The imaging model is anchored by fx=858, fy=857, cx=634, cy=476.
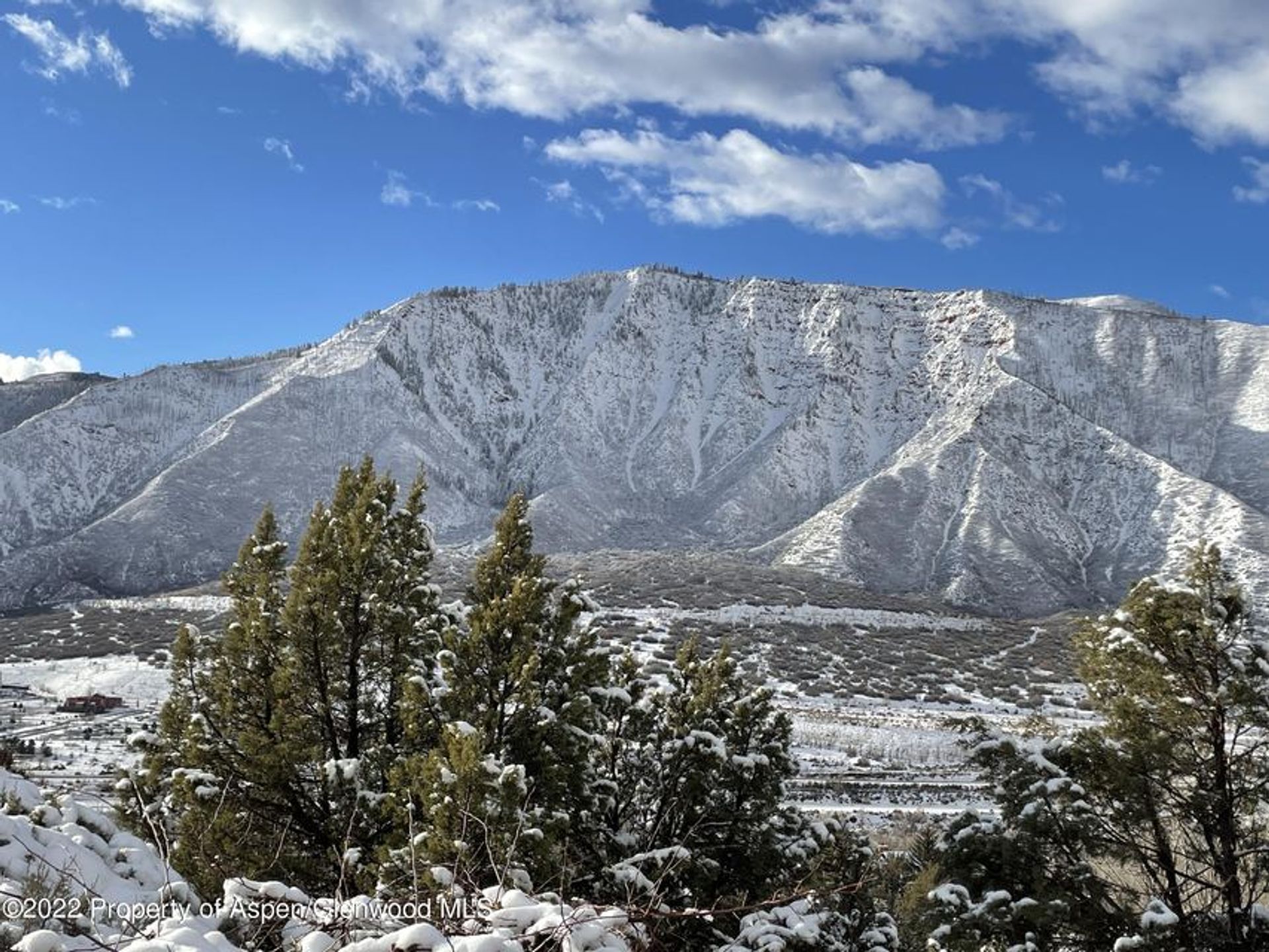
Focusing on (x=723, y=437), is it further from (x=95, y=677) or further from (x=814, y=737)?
(x=95, y=677)

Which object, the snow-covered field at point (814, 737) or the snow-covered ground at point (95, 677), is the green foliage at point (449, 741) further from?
the snow-covered ground at point (95, 677)

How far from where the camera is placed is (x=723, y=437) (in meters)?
133

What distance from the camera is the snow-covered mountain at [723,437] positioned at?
9638cm

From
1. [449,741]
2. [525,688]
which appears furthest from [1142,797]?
[449,741]

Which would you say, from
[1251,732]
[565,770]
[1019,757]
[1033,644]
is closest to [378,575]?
[565,770]

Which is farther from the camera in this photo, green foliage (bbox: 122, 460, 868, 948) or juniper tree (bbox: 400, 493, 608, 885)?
juniper tree (bbox: 400, 493, 608, 885)

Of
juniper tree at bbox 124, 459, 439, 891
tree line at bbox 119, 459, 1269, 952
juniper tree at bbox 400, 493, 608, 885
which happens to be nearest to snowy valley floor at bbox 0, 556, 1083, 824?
tree line at bbox 119, 459, 1269, 952

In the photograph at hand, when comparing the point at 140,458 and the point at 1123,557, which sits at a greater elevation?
the point at 140,458

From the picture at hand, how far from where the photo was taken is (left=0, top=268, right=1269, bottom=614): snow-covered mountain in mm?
96375

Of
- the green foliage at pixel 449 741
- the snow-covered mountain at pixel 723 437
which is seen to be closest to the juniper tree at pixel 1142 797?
the green foliage at pixel 449 741

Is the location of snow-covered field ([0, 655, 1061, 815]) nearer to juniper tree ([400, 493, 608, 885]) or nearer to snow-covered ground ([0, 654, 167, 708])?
snow-covered ground ([0, 654, 167, 708])

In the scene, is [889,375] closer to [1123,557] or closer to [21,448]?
[1123,557]

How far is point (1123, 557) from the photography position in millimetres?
95000

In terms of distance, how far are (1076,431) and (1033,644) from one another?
186 feet
